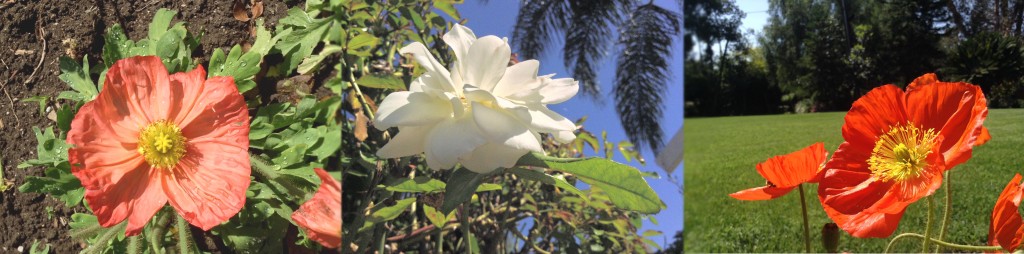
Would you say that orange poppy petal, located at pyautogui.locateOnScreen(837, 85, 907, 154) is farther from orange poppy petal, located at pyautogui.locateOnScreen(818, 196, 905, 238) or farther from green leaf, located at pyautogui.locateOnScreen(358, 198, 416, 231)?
green leaf, located at pyautogui.locateOnScreen(358, 198, 416, 231)

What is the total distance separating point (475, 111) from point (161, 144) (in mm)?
692

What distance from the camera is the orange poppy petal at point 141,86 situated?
155 centimetres

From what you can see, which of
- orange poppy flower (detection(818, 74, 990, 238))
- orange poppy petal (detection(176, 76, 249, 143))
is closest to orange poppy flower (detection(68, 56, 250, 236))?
orange poppy petal (detection(176, 76, 249, 143))

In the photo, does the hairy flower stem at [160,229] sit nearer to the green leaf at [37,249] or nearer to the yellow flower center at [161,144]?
the yellow flower center at [161,144]

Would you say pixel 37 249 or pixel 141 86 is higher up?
pixel 141 86

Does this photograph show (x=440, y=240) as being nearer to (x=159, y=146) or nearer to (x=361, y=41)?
(x=361, y=41)

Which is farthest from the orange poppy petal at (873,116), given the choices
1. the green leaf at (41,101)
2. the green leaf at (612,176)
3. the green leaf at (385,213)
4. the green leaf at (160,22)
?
the green leaf at (41,101)

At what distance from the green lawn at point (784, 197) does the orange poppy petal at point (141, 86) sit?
3.23 meters

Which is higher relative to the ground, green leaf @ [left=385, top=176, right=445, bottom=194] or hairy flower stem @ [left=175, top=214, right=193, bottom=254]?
green leaf @ [left=385, top=176, right=445, bottom=194]

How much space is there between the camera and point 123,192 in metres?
1.57

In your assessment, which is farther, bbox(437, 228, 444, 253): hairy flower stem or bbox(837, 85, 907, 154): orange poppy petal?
bbox(437, 228, 444, 253): hairy flower stem

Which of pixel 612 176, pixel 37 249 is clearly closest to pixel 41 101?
pixel 37 249

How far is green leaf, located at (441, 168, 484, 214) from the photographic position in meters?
1.31

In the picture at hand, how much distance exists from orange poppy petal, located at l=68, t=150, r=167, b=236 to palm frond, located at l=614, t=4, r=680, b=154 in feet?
3.53
